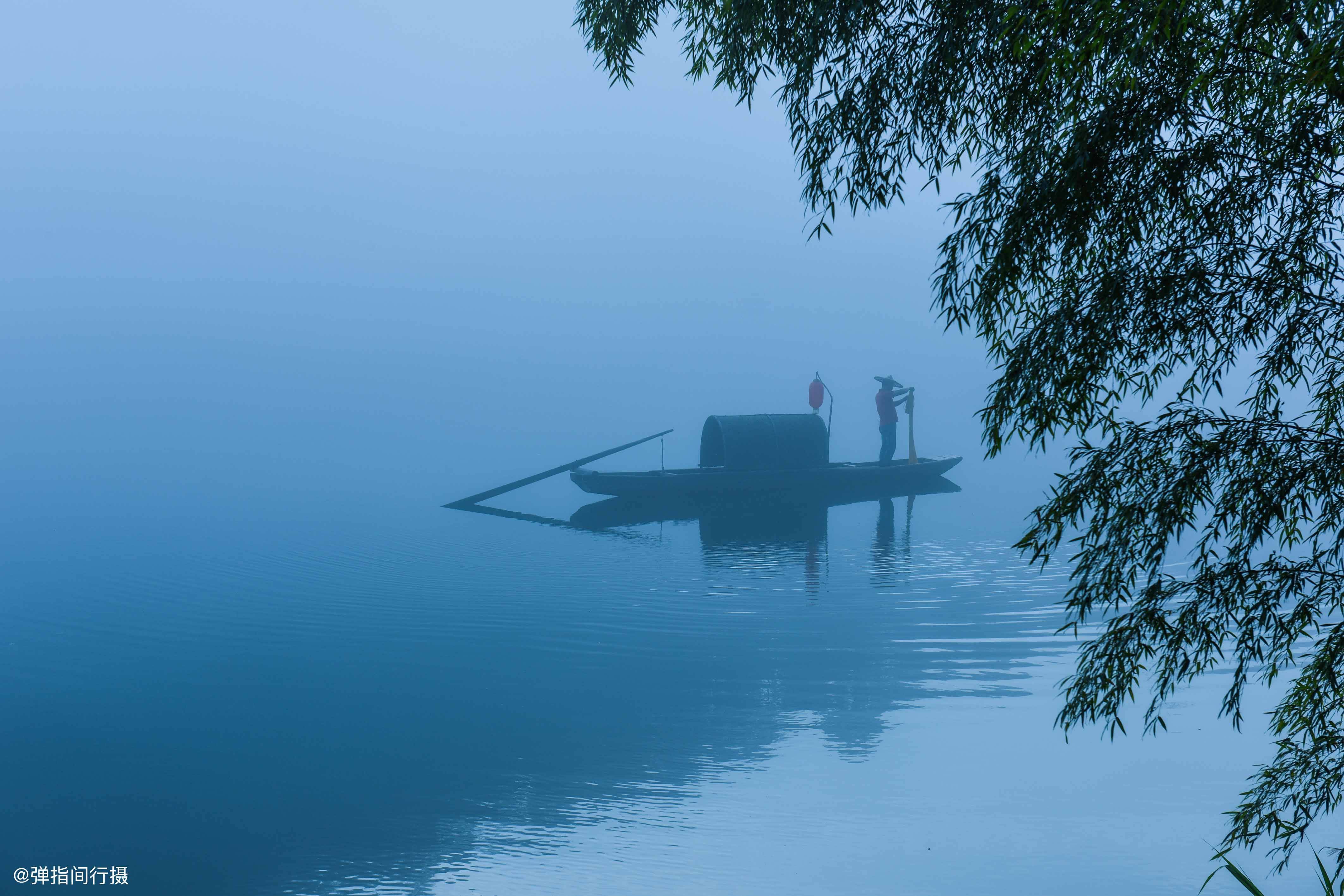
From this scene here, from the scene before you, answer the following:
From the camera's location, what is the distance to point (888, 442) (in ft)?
89.2

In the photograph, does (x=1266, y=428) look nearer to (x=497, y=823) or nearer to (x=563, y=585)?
(x=497, y=823)

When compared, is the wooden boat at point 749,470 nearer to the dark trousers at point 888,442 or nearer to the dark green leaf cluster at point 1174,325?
the dark trousers at point 888,442

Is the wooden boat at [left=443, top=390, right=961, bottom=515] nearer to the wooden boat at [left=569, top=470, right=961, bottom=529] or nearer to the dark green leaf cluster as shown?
the wooden boat at [left=569, top=470, right=961, bottom=529]

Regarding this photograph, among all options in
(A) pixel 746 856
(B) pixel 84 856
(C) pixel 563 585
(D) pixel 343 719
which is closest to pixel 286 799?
(B) pixel 84 856

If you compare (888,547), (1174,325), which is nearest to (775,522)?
(888,547)

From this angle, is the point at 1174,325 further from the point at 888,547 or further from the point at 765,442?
the point at 765,442

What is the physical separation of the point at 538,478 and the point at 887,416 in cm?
952

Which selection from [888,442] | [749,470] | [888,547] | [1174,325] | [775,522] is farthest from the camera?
[888,442]

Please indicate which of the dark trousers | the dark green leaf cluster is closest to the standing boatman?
the dark trousers

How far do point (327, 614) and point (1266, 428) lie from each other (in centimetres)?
1175

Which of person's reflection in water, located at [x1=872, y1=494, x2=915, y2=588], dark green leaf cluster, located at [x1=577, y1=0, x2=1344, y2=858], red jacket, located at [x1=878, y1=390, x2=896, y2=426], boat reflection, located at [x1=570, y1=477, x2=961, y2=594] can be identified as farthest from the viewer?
red jacket, located at [x1=878, y1=390, x2=896, y2=426]

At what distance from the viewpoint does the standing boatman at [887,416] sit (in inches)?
1056

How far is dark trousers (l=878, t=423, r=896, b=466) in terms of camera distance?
26906 millimetres

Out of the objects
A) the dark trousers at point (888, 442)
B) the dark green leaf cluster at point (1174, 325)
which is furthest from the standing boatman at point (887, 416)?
the dark green leaf cluster at point (1174, 325)
